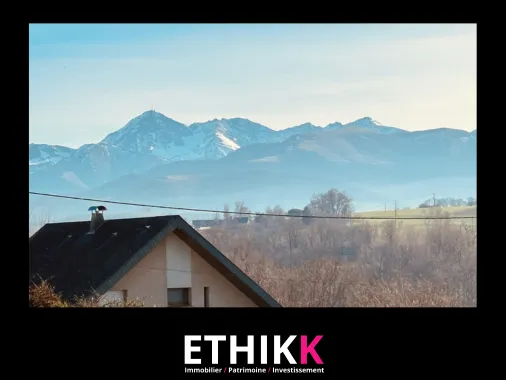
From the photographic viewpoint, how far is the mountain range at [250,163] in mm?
77750

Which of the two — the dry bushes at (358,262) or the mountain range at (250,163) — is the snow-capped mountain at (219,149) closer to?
the mountain range at (250,163)

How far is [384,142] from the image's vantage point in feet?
372

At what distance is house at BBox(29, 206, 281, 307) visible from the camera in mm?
17906

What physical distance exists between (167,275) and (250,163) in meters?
76.8

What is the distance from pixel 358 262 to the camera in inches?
2360
